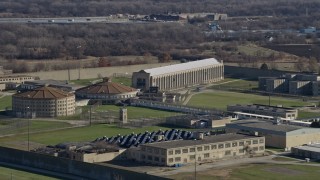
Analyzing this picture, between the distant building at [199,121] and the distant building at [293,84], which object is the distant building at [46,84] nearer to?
the distant building at [293,84]

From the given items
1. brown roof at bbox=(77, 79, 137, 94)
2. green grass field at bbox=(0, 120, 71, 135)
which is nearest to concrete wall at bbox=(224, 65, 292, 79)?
brown roof at bbox=(77, 79, 137, 94)

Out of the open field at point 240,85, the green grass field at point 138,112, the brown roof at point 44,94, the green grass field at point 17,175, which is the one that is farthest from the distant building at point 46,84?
the green grass field at point 17,175

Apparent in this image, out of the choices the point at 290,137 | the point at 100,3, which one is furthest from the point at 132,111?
the point at 100,3

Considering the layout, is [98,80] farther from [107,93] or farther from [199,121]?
[199,121]

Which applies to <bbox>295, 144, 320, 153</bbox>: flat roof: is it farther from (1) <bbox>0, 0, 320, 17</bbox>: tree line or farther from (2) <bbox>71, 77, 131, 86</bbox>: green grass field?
(1) <bbox>0, 0, 320, 17</bbox>: tree line

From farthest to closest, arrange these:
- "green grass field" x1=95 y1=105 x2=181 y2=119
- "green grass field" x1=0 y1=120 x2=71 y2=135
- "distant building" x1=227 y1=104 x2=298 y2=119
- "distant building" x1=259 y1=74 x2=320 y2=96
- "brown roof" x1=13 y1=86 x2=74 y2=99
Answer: "distant building" x1=259 y1=74 x2=320 y2=96 → "brown roof" x1=13 y1=86 x2=74 y2=99 → "green grass field" x1=95 y1=105 x2=181 y2=119 → "distant building" x1=227 y1=104 x2=298 y2=119 → "green grass field" x1=0 y1=120 x2=71 y2=135

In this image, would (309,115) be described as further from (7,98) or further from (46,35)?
(46,35)

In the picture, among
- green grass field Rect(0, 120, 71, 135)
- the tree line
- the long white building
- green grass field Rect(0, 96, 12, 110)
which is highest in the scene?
the tree line
